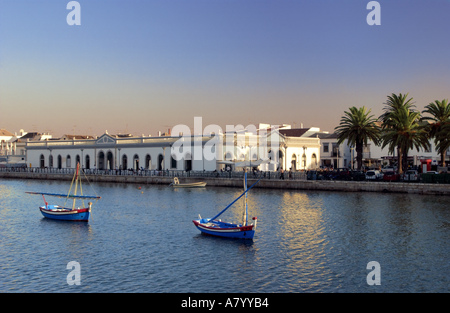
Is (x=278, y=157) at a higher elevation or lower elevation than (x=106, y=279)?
higher

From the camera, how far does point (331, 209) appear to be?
44.7 m

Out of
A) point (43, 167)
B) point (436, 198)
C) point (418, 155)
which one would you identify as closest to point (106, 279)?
point (436, 198)

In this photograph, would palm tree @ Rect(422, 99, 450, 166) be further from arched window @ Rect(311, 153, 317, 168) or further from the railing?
arched window @ Rect(311, 153, 317, 168)

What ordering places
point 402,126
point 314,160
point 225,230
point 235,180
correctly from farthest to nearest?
point 314,160 → point 235,180 → point 402,126 → point 225,230

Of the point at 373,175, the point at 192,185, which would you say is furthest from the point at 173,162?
the point at 373,175

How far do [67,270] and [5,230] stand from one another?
14.1 m

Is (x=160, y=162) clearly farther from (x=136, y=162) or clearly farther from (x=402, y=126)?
(x=402, y=126)

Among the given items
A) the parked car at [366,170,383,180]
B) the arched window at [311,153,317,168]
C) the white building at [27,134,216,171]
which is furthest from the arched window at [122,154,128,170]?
the parked car at [366,170,383,180]

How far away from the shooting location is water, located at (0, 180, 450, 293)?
21562 millimetres

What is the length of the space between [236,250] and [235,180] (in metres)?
43.8

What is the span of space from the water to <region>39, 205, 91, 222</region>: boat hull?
79cm

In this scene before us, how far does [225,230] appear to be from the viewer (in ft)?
102

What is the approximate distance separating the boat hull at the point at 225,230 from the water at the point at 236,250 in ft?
1.65

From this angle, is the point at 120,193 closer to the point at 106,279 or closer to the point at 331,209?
the point at 331,209
